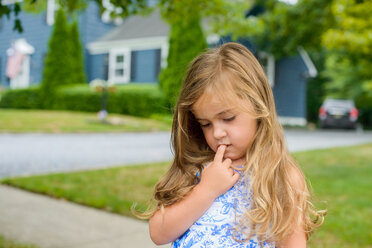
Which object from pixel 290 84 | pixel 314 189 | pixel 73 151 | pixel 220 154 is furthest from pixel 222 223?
pixel 290 84

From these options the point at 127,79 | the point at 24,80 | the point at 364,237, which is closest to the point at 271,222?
the point at 364,237

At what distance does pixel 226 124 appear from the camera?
153 cm

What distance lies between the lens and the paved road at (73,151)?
7.24m

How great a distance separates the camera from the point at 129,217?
420 centimetres

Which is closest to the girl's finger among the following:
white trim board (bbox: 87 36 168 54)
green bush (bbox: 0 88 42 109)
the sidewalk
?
the sidewalk

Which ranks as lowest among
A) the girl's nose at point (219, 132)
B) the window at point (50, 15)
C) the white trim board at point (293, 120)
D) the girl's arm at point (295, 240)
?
the white trim board at point (293, 120)

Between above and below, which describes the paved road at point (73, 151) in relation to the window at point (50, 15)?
below

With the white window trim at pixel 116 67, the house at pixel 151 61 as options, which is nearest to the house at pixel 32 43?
the house at pixel 151 61

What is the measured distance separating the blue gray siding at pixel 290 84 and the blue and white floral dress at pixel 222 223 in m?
21.6

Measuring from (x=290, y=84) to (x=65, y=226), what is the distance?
801 inches

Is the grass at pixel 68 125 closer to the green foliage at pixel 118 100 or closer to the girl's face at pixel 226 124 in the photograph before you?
the green foliage at pixel 118 100

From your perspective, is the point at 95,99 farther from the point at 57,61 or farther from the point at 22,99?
the point at 22,99

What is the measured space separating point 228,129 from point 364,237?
2599 millimetres

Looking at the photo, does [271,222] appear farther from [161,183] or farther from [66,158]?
[66,158]
